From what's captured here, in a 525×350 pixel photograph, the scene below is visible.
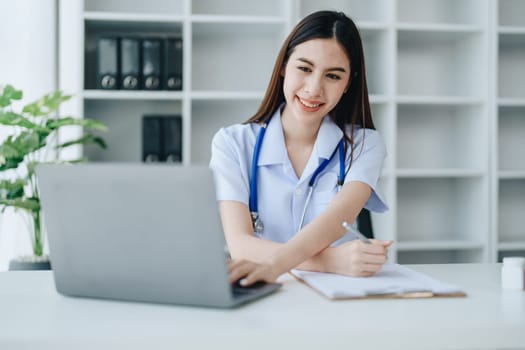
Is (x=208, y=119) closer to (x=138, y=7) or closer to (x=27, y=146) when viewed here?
(x=138, y=7)

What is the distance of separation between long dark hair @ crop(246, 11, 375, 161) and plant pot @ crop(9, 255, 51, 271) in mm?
1318

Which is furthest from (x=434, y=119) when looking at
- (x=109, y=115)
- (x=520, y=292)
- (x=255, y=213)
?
(x=520, y=292)

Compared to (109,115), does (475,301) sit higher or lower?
lower

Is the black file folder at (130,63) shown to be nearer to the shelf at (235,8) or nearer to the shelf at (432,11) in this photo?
the shelf at (235,8)

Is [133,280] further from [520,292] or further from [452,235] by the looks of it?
[452,235]

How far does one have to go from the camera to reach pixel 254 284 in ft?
3.61

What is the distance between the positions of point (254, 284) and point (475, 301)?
368 mm

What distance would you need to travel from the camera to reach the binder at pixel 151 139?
2.99 m

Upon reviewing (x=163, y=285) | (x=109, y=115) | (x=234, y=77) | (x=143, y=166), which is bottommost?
(x=163, y=285)

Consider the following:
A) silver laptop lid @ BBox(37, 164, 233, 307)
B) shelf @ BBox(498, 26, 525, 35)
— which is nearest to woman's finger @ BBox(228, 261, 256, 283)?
silver laptop lid @ BBox(37, 164, 233, 307)

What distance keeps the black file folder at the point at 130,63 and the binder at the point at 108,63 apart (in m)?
0.02

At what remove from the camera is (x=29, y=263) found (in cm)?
268

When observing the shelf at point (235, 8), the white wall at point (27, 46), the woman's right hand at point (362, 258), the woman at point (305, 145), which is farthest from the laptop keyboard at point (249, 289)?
the shelf at point (235, 8)

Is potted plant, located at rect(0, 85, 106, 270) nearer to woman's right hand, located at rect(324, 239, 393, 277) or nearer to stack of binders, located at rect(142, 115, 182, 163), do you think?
stack of binders, located at rect(142, 115, 182, 163)
